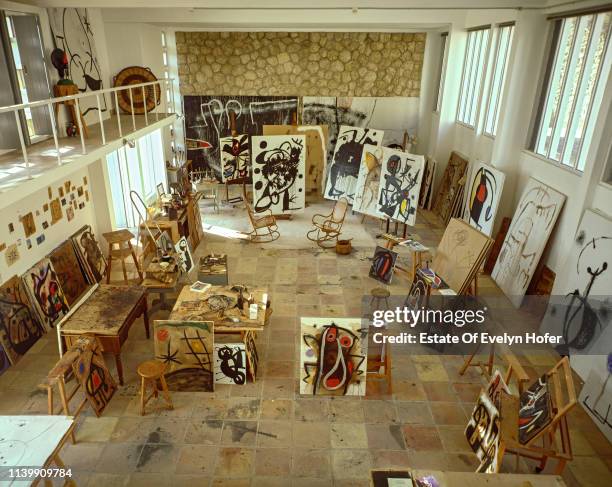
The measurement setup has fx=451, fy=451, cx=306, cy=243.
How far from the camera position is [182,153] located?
13234 mm

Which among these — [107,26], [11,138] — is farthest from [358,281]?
[107,26]

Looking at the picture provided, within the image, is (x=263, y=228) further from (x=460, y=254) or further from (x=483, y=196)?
(x=460, y=254)

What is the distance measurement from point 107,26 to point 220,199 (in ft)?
16.1

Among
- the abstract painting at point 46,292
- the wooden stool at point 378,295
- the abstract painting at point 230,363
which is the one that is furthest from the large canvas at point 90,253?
the wooden stool at point 378,295

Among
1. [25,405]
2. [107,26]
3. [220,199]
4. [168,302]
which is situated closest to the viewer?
[25,405]

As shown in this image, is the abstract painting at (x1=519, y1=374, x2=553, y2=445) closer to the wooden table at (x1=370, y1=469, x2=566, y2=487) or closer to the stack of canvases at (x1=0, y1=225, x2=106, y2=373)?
the wooden table at (x1=370, y1=469, x2=566, y2=487)

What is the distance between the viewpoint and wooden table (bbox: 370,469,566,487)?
3424 millimetres

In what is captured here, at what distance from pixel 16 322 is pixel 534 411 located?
244 inches

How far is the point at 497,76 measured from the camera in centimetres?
917

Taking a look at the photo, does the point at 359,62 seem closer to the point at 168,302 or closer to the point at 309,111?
the point at 309,111

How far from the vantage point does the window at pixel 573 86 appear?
20.5ft

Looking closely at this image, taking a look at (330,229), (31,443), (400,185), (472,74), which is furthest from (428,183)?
(31,443)

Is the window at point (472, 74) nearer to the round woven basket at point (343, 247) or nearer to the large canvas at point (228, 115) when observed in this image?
the round woven basket at point (343, 247)

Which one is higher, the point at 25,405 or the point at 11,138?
the point at 11,138
